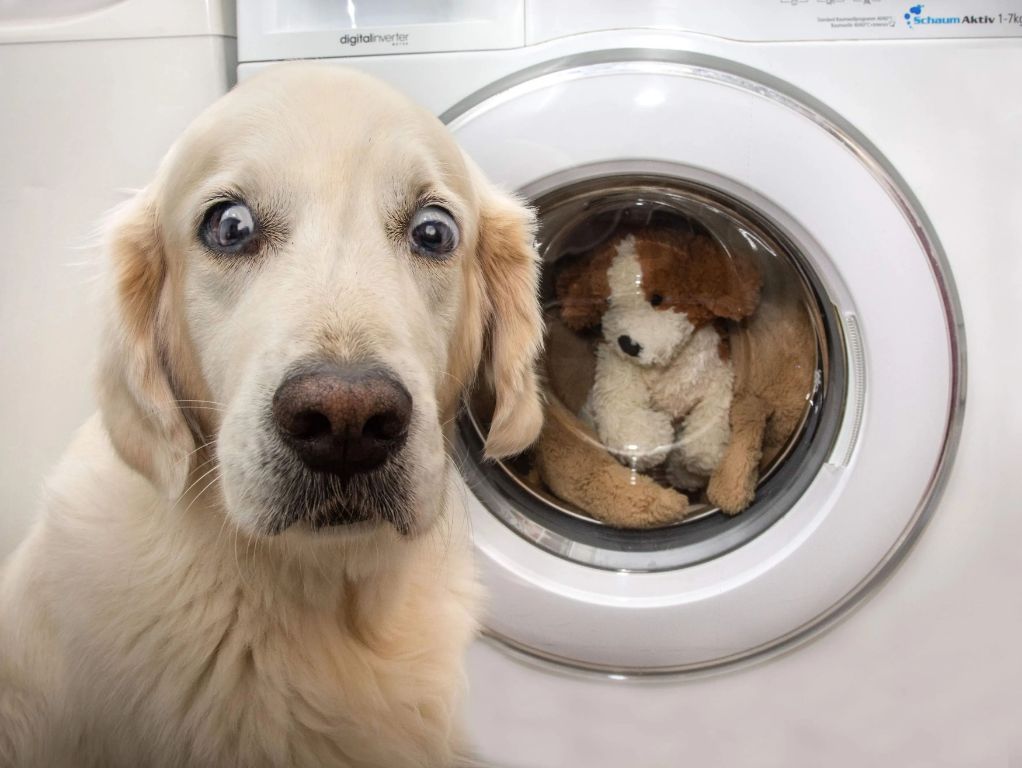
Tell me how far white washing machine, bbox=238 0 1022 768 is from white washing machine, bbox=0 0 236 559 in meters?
0.16

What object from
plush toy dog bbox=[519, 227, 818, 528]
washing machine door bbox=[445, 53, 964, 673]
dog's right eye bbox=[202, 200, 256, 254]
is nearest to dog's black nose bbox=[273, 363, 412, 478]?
dog's right eye bbox=[202, 200, 256, 254]

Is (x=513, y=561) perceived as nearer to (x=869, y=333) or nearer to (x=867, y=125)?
(x=869, y=333)

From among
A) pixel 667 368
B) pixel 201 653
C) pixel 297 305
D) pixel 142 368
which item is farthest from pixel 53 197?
pixel 667 368

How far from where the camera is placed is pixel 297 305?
0.59 metres

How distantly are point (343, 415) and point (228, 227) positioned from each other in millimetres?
214

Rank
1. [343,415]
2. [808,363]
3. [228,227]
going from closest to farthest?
[343,415], [228,227], [808,363]

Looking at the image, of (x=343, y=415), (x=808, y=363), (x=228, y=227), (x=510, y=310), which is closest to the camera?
(x=343, y=415)

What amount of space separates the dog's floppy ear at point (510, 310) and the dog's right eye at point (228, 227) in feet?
0.73

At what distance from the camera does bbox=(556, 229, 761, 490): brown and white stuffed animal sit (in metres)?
0.98

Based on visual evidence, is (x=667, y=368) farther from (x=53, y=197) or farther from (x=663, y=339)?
(x=53, y=197)

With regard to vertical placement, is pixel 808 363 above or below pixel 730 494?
above

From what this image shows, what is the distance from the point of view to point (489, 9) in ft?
2.85

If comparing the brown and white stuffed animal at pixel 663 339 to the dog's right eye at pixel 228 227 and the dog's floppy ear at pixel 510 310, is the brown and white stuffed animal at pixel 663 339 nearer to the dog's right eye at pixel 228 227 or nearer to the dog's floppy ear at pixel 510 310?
the dog's floppy ear at pixel 510 310

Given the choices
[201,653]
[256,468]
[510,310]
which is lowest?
[201,653]
